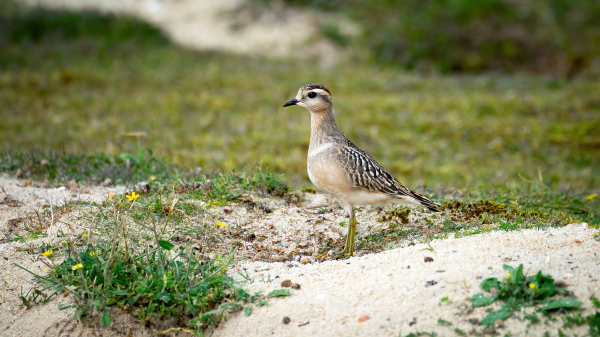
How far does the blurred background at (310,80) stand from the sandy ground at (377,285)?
10.2 feet

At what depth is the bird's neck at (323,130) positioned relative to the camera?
5.14 metres

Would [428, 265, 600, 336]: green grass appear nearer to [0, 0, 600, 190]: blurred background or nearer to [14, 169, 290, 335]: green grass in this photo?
[14, 169, 290, 335]: green grass

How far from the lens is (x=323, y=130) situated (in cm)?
518

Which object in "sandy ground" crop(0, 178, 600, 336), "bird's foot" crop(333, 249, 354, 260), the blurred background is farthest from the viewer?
the blurred background

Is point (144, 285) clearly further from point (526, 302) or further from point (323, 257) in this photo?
point (526, 302)

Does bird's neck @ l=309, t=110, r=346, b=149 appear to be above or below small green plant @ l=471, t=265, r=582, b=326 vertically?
above

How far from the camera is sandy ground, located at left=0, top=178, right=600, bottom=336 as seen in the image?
11.7 feet

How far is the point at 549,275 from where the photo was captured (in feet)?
11.6

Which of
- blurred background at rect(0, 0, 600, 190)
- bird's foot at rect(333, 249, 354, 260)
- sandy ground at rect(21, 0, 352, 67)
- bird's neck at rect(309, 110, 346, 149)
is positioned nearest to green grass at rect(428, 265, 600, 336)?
bird's foot at rect(333, 249, 354, 260)

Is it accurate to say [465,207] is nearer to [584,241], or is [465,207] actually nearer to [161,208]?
[584,241]

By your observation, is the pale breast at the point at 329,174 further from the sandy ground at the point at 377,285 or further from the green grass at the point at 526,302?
the green grass at the point at 526,302

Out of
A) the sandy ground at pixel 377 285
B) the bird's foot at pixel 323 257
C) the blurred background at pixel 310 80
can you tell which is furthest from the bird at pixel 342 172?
the blurred background at pixel 310 80

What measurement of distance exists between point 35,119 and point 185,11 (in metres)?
8.31

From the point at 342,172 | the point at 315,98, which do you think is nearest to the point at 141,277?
the point at 342,172
